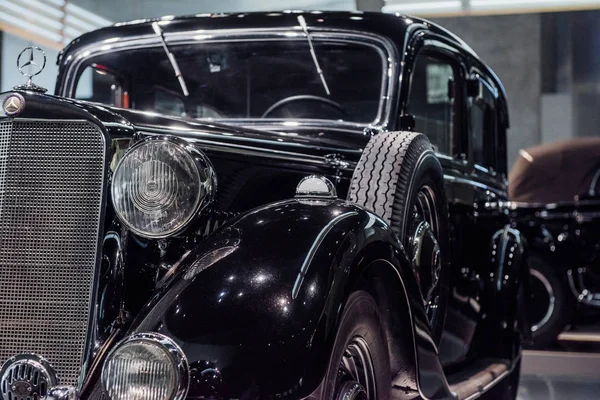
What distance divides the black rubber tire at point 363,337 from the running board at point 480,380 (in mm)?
702

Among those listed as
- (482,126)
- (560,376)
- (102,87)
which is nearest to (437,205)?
(482,126)

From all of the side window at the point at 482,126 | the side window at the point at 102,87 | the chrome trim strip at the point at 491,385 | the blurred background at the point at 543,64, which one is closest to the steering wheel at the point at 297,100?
the side window at the point at 102,87

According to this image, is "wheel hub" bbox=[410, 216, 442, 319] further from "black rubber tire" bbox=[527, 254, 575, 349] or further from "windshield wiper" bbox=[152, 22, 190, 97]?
"black rubber tire" bbox=[527, 254, 575, 349]

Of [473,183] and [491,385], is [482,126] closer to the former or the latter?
[473,183]

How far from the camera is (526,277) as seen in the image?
185 inches

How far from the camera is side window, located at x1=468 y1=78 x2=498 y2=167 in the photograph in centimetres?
431

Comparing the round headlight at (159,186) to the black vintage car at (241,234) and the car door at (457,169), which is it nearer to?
the black vintage car at (241,234)

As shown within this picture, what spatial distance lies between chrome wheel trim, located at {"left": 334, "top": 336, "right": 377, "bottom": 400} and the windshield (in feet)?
4.25

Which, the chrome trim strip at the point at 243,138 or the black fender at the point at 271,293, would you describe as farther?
the chrome trim strip at the point at 243,138

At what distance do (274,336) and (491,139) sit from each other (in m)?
3.15

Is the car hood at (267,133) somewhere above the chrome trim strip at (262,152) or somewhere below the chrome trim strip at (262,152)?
above

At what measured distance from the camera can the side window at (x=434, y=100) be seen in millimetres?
3775

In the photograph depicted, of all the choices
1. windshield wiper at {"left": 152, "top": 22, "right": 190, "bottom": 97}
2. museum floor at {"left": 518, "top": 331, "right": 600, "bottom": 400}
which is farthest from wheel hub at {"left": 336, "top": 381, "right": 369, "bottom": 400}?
museum floor at {"left": 518, "top": 331, "right": 600, "bottom": 400}

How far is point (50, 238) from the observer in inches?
86.7
